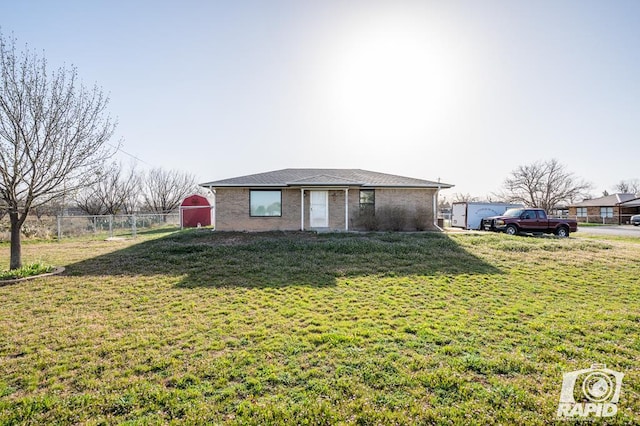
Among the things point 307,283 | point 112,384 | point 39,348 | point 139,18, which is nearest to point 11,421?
point 112,384

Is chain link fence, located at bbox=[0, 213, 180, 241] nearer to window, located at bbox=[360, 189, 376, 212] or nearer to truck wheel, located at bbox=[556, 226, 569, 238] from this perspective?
window, located at bbox=[360, 189, 376, 212]

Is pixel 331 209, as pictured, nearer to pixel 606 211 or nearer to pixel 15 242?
pixel 15 242

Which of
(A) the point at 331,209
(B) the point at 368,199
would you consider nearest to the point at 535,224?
(B) the point at 368,199

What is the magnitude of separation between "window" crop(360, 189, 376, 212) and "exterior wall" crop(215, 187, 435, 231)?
16 centimetres

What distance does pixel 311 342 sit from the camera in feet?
13.6

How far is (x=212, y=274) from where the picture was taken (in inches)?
311

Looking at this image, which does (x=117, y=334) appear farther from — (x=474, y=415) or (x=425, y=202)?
(x=425, y=202)

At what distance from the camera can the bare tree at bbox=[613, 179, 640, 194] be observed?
204 ft

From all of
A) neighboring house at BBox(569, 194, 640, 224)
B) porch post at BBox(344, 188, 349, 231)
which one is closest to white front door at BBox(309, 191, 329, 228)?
porch post at BBox(344, 188, 349, 231)

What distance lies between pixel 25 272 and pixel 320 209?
35.6 ft

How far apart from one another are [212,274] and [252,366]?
15.9 ft

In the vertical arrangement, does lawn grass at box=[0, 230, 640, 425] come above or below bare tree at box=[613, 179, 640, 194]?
below

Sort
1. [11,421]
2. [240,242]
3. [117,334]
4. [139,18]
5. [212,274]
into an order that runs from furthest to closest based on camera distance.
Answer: [240,242]
[139,18]
[212,274]
[117,334]
[11,421]

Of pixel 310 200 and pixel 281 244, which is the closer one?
pixel 281 244
